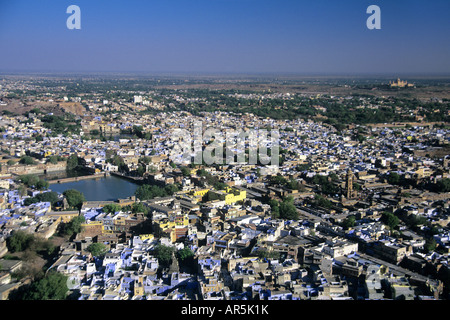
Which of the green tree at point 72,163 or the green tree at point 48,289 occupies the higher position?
the green tree at point 72,163

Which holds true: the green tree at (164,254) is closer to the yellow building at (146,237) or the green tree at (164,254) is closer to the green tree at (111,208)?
the yellow building at (146,237)

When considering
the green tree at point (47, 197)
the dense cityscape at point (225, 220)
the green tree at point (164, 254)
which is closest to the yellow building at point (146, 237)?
the dense cityscape at point (225, 220)

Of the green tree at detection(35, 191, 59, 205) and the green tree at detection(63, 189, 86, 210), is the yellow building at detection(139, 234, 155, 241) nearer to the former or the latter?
the green tree at detection(63, 189, 86, 210)

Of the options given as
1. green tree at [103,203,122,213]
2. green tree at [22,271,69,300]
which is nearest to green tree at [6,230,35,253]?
green tree at [103,203,122,213]

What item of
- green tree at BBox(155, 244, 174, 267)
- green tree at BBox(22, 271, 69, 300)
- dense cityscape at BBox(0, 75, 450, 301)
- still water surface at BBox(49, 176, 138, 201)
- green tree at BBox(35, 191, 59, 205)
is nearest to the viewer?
green tree at BBox(22, 271, 69, 300)

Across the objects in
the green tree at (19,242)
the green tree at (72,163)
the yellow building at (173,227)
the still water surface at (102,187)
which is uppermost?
the green tree at (72,163)

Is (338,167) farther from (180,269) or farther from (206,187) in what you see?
(180,269)

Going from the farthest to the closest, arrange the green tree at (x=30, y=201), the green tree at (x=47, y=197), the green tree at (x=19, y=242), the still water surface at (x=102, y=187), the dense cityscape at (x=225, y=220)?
the still water surface at (x=102, y=187)
the green tree at (x=47, y=197)
the green tree at (x=30, y=201)
the green tree at (x=19, y=242)
the dense cityscape at (x=225, y=220)

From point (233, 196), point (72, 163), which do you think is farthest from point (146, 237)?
point (72, 163)

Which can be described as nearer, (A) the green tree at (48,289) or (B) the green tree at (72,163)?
(A) the green tree at (48,289)
